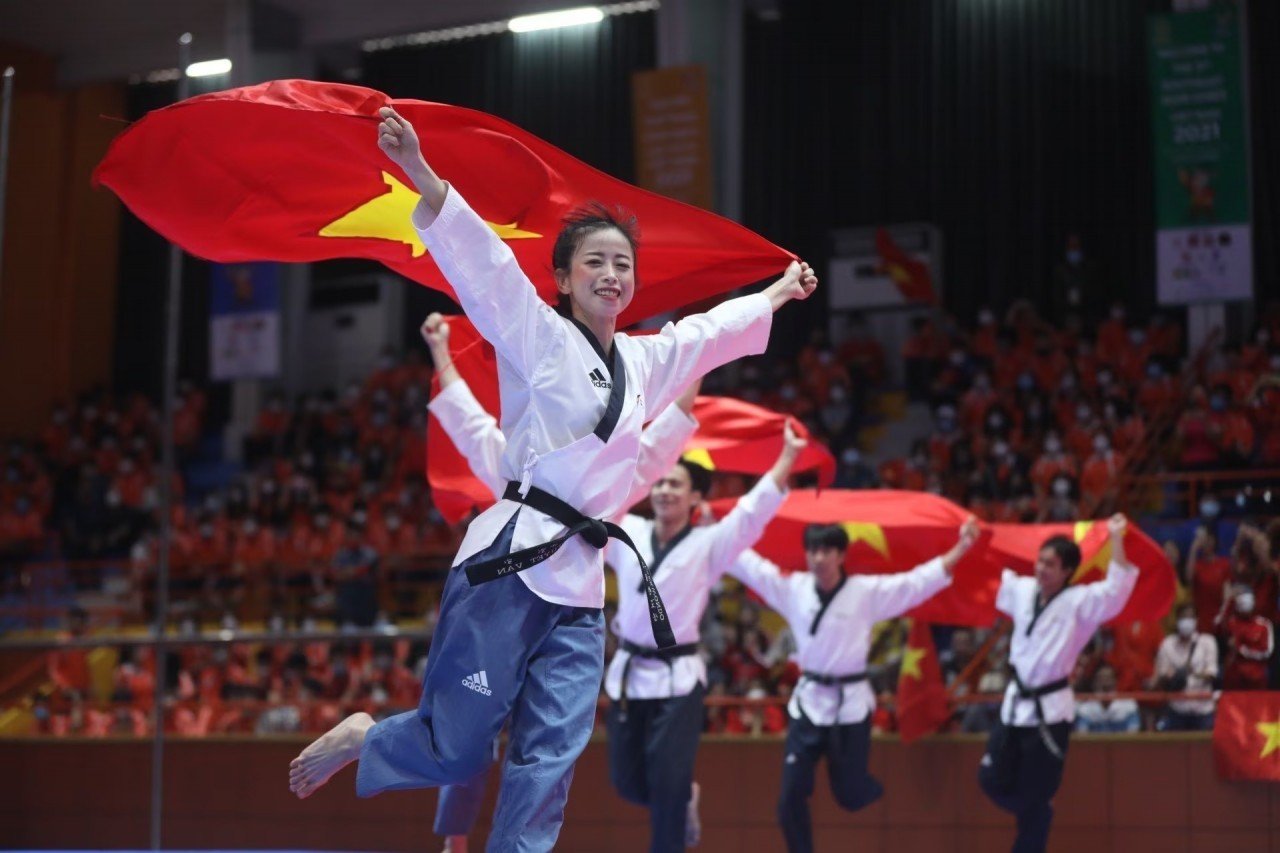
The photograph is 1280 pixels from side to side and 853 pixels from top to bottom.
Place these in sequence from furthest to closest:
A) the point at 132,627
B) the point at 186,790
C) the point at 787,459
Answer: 1. the point at 132,627
2. the point at 186,790
3. the point at 787,459

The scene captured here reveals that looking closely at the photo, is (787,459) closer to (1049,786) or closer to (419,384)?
(1049,786)

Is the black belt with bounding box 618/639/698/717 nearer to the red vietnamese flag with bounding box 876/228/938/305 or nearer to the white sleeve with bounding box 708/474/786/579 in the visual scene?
the white sleeve with bounding box 708/474/786/579

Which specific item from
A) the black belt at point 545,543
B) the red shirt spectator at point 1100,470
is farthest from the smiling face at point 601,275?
the red shirt spectator at point 1100,470

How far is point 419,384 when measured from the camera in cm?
1648

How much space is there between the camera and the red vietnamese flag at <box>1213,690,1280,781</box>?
22.6ft

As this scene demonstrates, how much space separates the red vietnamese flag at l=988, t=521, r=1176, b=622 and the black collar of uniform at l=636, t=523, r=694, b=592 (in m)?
2.32

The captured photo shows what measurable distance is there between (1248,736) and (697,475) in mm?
3119

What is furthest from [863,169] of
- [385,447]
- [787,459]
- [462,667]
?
[462,667]

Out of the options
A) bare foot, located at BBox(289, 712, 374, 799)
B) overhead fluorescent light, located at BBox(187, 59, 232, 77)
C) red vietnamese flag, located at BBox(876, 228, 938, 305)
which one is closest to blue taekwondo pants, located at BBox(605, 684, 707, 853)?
bare foot, located at BBox(289, 712, 374, 799)

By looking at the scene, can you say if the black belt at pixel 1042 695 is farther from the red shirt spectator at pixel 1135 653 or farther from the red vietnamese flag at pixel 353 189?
the red vietnamese flag at pixel 353 189

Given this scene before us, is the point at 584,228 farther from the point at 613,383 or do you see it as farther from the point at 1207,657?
the point at 1207,657

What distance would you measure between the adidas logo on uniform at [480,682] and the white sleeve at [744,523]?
2.60 metres

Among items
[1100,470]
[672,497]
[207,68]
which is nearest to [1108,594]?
[672,497]

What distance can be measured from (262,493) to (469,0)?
605 centimetres
